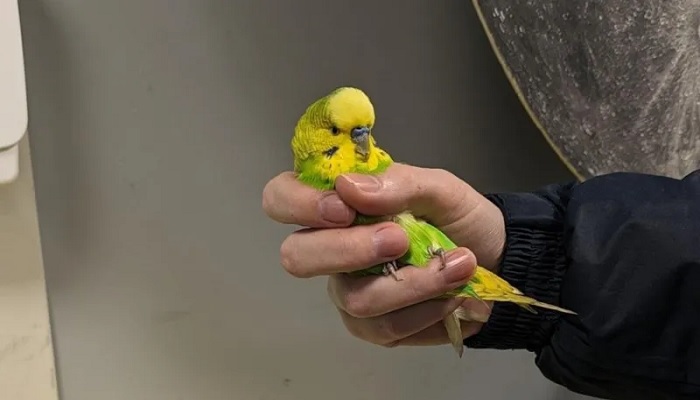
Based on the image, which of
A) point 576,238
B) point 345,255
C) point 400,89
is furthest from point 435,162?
point 345,255

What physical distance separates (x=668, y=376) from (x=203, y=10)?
0.47 m

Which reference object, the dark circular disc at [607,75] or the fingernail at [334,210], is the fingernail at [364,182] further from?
the dark circular disc at [607,75]

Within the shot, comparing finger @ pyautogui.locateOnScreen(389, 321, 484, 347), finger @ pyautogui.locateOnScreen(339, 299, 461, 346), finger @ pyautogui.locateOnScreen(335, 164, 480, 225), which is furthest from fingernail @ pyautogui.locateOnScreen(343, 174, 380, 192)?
finger @ pyautogui.locateOnScreen(389, 321, 484, 347)

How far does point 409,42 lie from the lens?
0.82m

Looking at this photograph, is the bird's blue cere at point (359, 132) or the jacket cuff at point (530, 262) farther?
the jacket cuff at point (530, 262)

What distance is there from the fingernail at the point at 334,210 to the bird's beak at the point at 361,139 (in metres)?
0.03

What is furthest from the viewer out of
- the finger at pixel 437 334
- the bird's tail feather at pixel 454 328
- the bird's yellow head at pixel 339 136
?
the finger at pixel 437 334

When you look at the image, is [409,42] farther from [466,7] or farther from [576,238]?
[576,238]

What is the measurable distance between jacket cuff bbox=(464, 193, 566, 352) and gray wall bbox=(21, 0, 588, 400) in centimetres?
20

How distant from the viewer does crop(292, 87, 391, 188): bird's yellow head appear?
1.56ft

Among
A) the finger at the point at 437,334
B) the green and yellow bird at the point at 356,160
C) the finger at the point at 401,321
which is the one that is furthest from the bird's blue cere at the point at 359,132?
the finger at the point at 437,334

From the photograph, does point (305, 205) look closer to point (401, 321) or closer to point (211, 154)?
point (401, 321)

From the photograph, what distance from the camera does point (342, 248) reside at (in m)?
0.51

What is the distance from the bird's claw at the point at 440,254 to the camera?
1.65 feet
